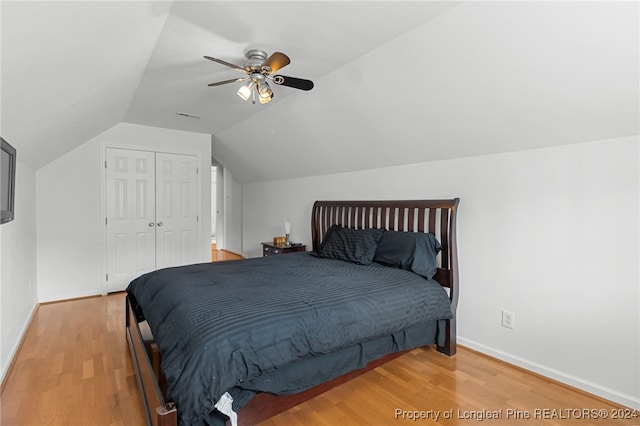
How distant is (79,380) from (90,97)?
83.5 inches

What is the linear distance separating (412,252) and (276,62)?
188cm

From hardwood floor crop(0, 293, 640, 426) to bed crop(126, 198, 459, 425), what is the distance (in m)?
0.14

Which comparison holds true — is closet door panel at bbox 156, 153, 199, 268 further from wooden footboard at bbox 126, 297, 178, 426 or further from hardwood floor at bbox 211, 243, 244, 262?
wooden footboard at bbox 126, 297, 178, 426

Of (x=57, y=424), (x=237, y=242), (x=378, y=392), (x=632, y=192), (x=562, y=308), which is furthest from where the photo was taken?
(x=237, y=242)

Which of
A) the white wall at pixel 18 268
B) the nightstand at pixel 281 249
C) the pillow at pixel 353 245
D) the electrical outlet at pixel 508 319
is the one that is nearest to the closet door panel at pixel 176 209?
the nightstand at pixel 281 249

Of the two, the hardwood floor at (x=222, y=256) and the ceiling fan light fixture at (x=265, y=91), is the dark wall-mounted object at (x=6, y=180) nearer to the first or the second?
the ceiling fan light fixture at (x=265, y=91)

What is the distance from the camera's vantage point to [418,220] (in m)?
3.20

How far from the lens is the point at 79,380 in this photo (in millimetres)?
2336

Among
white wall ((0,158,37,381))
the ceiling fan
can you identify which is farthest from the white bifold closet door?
the ceiling fan

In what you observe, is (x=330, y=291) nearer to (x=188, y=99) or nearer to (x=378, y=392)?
(x=378, y=392)

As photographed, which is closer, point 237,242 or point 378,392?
point 378,392

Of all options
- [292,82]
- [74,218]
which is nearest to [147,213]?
[74,218]

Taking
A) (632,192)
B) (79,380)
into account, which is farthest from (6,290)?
(632,192)

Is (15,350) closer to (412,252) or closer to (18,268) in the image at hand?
(18,268)
